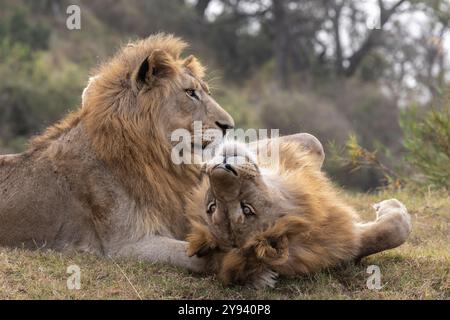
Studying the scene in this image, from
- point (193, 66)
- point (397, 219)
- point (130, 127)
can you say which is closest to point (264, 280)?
point (397, 219)

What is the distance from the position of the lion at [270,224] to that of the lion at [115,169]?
2.05 feet

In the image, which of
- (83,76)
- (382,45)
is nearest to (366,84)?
(382,45)

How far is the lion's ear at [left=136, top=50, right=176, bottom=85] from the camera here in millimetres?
5199

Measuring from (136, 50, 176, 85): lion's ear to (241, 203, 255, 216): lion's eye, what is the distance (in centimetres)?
161

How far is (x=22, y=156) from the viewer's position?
5375 mm

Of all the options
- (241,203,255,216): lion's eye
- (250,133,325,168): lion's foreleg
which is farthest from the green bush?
(241,203,255,216): lion's eye

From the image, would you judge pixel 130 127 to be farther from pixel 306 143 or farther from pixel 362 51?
pixel 362 51

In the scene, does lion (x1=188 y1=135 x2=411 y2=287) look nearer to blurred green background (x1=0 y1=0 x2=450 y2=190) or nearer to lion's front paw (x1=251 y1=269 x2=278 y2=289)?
lion's front paw (x1=251 y1=269 x2=278 y2=289)

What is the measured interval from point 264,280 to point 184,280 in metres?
0.51

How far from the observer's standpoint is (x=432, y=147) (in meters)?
8.72

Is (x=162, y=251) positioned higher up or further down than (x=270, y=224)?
further down

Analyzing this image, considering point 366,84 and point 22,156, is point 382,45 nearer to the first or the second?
point 366,84

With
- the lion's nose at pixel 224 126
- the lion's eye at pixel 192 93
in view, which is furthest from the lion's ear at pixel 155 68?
the lion's nose at pixel 224 126

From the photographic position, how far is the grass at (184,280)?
13.5 feet
